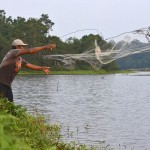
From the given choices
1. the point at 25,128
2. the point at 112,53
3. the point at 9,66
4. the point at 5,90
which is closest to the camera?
the point at 25,128

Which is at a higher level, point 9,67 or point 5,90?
point 9,67

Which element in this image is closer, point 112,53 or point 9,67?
point 9,67

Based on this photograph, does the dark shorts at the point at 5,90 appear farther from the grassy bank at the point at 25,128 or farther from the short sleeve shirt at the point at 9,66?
the grassy bank at the point at 25,128

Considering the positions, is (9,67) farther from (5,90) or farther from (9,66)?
(5,90)

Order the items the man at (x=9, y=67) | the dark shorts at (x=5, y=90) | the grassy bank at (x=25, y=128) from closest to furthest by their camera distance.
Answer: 1. the grassy bank at (x=25, y=128)
2. the man at (x=9, y=67)
3. the dark shorts at (x=5, y=90)

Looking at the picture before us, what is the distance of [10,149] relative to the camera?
102 inches

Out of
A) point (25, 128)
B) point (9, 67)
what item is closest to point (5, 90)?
point (9, 67)

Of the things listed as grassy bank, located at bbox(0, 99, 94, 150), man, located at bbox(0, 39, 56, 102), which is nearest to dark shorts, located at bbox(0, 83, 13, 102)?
man, located at bbox(0, 39, 56, 102)

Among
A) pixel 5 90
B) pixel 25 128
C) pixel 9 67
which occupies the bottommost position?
pixel 25 128

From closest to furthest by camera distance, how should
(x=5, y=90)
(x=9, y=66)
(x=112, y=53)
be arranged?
(x=9, y=66) → (x=5, y=90) → (x=112, y=53)

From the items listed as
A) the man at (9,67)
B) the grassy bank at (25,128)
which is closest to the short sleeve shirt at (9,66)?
the man at (9,67)

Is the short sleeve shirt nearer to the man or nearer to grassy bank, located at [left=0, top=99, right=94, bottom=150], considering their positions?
the man

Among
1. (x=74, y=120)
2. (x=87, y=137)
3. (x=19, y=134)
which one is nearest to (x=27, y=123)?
(x=19, y=134)

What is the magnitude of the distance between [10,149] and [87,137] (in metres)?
12.2
